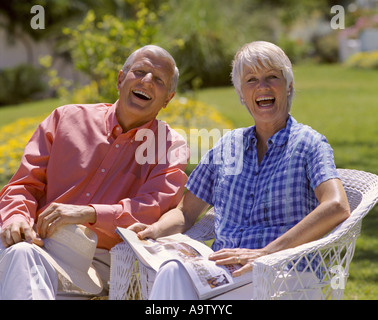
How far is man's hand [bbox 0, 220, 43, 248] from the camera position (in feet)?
8.93

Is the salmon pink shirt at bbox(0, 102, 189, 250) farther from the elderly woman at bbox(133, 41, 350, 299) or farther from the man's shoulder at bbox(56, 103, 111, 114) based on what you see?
the elderly woman at bbox(133, 41, 350, 299)

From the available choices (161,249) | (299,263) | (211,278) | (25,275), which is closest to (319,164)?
(299,263)

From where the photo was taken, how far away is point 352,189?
293 cm

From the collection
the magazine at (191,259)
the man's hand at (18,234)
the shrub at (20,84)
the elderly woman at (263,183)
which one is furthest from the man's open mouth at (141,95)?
the shrub at (20,84)

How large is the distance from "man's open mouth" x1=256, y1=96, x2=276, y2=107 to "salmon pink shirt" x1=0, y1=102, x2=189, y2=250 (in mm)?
504

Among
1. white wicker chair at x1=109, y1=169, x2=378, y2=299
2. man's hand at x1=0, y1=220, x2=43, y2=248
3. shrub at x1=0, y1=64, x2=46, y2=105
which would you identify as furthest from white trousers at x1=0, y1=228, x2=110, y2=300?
shrub at x1=0, y1=64, x2=46, y2=105

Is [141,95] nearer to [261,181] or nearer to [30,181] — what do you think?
[30,181]

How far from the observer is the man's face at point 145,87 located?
307 cm

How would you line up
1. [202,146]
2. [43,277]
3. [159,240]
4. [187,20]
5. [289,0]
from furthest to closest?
[289,0] → [187,20] → [202,146] → [159,240] → [43,277]

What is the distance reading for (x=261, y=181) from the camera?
2748 millimetres

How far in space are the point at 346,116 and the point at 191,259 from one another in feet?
32.3

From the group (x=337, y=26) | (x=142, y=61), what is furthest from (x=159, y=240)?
(x=337, y=26)

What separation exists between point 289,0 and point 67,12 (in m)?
16.0
